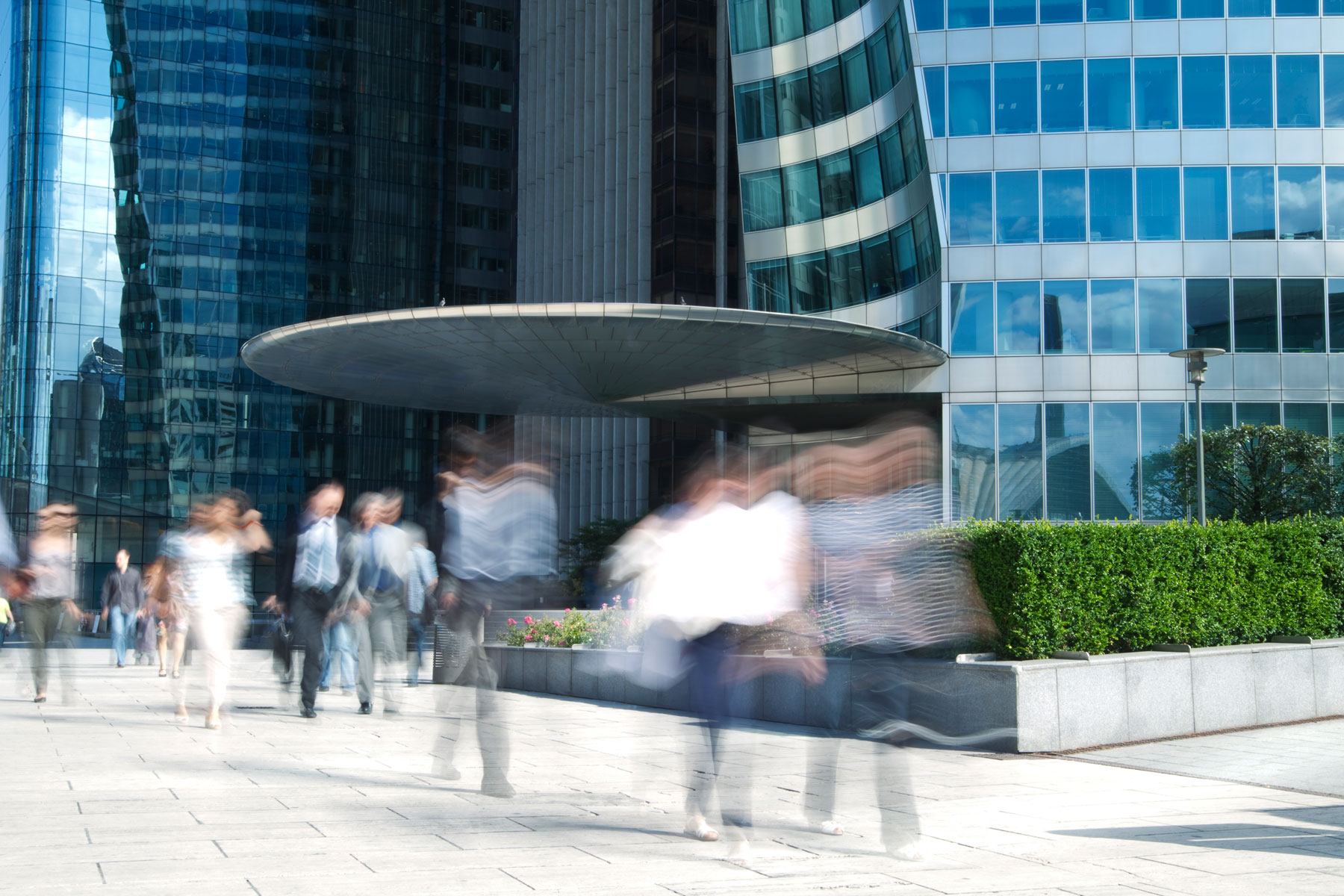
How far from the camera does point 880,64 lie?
33156 mm

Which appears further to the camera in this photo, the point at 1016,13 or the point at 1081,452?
the point at 1016,13

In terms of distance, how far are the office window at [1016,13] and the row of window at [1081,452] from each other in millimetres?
9004

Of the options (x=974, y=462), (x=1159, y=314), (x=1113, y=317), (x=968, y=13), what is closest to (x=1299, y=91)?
(x=1159, y=314)

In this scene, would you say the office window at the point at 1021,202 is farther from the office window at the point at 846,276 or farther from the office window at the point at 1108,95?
→ the office window at the point at 846,276

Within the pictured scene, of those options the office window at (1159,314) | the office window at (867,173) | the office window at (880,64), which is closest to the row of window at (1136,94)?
the office window at (880,64)

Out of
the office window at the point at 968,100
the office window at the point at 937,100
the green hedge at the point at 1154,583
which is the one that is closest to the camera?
the green hedge at the point at 1154,583

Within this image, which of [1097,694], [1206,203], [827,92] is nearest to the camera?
[1097,694]

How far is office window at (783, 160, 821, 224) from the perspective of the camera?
35250 millimetres

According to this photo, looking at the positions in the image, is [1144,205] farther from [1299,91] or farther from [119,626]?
[119,626]

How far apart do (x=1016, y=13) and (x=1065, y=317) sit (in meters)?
7.28

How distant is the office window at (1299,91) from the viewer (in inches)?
1152

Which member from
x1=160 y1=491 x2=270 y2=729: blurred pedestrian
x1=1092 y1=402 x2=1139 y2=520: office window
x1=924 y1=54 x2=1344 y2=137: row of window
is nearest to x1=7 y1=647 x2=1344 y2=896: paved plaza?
x1=160 y1=491 x2=270 y2=729: blurred pedestrian

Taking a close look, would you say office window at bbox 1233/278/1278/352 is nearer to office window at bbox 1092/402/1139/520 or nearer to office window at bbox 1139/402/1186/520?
office window at bbox 1139/402/1186/520

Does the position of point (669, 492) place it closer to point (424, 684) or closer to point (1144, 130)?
point (1144, 130)
